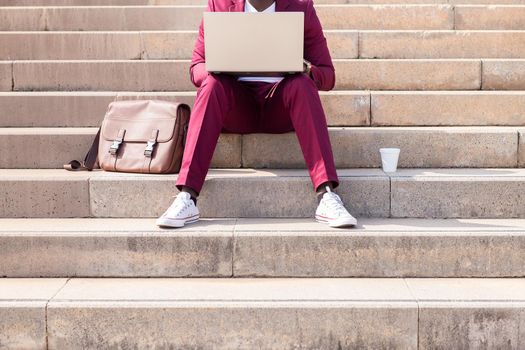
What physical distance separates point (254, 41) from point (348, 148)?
0.96 m

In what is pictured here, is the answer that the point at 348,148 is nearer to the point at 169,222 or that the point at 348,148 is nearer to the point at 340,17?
the point at 169,222

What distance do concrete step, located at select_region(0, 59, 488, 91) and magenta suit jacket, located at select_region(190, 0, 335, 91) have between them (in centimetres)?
81

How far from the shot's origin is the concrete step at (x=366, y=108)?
4445 millimetres

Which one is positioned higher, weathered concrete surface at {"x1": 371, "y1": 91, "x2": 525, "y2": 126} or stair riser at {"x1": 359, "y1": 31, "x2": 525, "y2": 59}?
stair riser at {"x1": 359, "y1": 31, "x2": 525, "y2": 59}

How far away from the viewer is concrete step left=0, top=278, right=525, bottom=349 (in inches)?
119

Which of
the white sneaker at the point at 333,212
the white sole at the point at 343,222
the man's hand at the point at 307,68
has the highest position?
the man's hand at the point at 307,68

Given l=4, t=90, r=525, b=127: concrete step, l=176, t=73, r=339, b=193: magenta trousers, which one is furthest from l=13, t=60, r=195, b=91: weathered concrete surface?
l=176, t=73, r=339, b=193: magenta trousers

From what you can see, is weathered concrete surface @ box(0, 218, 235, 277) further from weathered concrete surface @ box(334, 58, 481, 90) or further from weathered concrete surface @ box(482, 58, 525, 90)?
A: weathered concrete surface @ box(482, 58, 525, 90)

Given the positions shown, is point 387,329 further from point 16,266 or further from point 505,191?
point 16,266

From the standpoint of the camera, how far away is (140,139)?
12.8 ft

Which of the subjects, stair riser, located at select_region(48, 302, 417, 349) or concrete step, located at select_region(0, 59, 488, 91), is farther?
concrete step, located at select_region(0, 59, 488, 91)

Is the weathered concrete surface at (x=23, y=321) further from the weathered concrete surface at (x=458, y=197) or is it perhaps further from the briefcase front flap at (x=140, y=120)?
the weathered concrete surface at (x=458, y=197)

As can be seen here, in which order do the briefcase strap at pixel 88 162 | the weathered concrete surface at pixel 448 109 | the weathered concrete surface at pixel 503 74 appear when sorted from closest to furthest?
the briefcase strap at pixel 88 162
the weathered concrete surface at pixel 448 109
the weathered concrete surface at pixel 503 74

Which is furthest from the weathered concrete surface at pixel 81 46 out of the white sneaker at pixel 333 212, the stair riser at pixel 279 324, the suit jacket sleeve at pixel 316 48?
the stair riser at pixel 279 324
